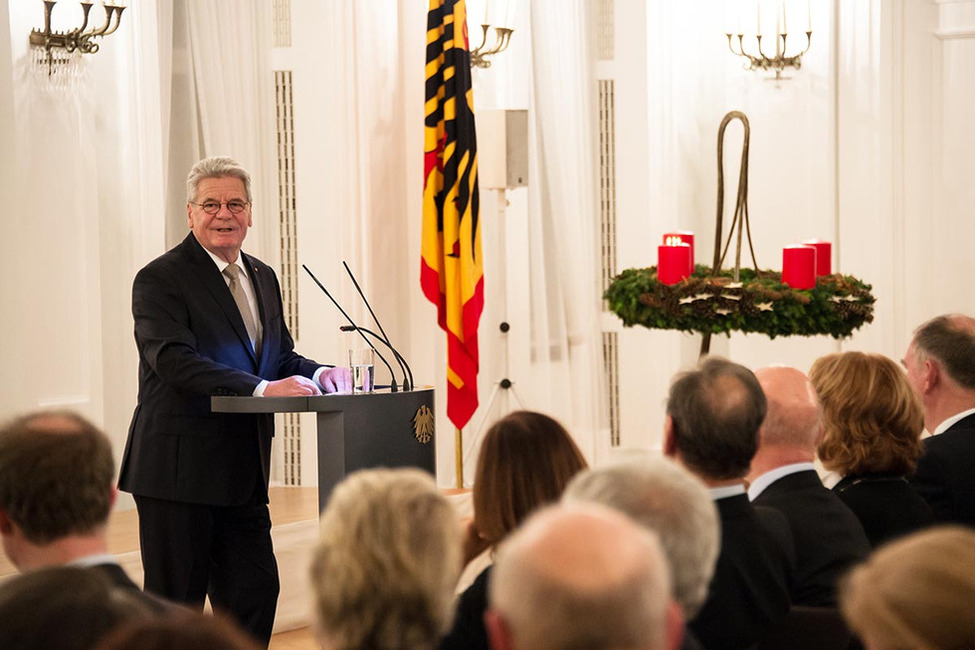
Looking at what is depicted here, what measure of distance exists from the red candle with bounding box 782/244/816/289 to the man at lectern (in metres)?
1.92

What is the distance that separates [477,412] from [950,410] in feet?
14.1

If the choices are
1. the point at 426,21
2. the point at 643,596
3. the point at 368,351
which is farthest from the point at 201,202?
the point at 426,21

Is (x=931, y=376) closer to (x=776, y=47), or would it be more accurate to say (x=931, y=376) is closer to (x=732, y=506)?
(x=732, y=506)

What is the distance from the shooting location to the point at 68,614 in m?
1.74

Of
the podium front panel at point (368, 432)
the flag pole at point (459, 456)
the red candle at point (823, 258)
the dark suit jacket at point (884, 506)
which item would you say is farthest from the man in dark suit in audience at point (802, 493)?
the flag pole at point (459, 456)

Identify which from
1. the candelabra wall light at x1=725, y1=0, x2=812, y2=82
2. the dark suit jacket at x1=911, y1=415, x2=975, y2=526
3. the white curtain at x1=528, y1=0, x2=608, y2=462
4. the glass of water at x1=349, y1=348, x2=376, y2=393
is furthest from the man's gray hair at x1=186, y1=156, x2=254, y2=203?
the candelabra wall light at x1=725, y1=0, x2=812, y2=82

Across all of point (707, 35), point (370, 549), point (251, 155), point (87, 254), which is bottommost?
point (370, 549)

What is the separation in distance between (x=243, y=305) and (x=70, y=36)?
2.36 meters

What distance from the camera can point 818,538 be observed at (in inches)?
122

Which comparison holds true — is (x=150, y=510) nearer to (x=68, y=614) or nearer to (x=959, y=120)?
(x=68, y=614)

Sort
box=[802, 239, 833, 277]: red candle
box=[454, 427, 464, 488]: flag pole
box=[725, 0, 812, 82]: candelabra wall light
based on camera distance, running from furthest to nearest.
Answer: box=[725, 0, 812, 82]: candelabra wall light, box=[454, 427, 464, 488]: flag pole, box=[802, 239, 833, 277]: red candle

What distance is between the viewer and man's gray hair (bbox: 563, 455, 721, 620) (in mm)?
2023

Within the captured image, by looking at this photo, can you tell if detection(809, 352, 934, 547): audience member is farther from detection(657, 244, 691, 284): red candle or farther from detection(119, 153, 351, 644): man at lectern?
detection(657, 244, 691, 284): red candle

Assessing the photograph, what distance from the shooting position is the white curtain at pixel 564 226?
8.13 meters
